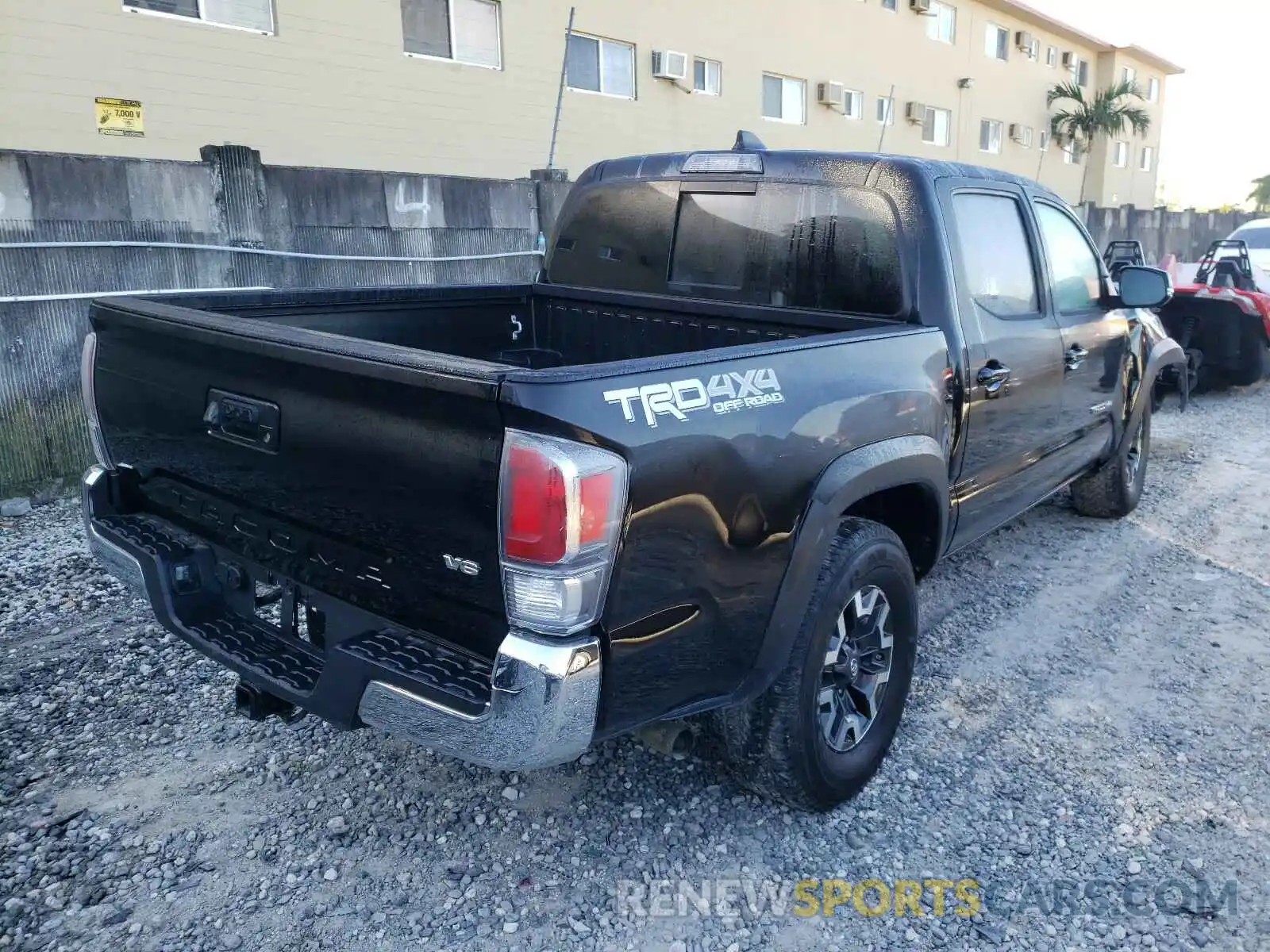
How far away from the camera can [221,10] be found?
1028 cm

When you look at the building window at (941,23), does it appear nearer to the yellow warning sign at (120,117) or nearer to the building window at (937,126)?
the building window at (937,126)

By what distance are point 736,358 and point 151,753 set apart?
2386mm

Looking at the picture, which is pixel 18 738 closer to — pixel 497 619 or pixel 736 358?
pixel 497 619

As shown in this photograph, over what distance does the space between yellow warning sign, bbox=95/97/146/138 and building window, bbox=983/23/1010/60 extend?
21516 mm

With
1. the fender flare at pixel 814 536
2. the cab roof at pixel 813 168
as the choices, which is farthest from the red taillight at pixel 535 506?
the cab roof at pixel 813 168

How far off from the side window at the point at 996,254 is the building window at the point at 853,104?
1695 centimetres

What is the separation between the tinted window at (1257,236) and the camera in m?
13.1

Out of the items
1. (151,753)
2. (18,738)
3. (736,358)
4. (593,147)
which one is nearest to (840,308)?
(736,358)

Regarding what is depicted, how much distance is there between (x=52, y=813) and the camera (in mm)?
2902

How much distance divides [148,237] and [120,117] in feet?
14.2

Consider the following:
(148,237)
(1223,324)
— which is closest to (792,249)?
(148,237)

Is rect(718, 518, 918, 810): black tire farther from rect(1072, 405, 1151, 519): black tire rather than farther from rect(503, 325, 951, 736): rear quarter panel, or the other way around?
rect(1072, 405, 1151, 519): black tire

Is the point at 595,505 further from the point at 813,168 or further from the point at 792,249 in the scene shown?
the point at 813,168

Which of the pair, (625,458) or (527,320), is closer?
(625,458)
